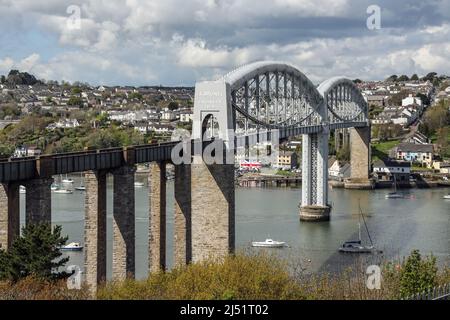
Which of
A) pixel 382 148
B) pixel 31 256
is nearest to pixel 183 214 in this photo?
pixel 31 256

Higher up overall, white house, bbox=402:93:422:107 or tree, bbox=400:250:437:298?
white house, bbox=402:93:422:107

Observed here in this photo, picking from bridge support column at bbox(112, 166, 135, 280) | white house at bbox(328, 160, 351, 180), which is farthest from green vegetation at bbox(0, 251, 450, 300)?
white house at bbox(328, 160, 351, 180)

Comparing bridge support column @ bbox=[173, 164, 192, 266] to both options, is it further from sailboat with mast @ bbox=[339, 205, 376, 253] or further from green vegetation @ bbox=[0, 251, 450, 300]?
sailboat with mast @ bbox=[339, 205, 376, 253]

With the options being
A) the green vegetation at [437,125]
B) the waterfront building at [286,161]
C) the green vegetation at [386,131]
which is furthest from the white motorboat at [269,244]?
the green vegetation at [386,131]

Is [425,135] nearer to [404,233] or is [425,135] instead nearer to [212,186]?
[404,233]

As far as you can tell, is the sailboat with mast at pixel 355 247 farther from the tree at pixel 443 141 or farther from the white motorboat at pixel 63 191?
the tree at pixel 443 141

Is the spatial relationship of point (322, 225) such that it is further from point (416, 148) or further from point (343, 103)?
point (416, 148)

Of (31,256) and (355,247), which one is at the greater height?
(31,256)
